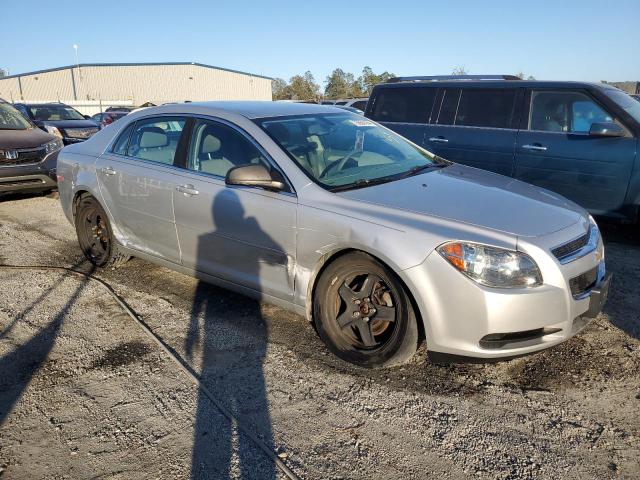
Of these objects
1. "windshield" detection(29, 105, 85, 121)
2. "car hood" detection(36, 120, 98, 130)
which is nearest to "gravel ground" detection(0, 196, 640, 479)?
"car hood" detection(36, 120, 98, 130)

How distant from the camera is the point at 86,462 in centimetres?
251

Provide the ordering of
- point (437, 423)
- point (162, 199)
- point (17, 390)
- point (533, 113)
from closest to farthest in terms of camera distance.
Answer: point (437, 423) < point (17, 390) < point (162, 199) < point (533, 113)

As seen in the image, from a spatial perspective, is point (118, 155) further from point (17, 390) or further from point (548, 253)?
point (548, 253)

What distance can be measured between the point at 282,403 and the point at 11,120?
8.47 m

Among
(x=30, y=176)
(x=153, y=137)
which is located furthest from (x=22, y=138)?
(x=153, y=137)

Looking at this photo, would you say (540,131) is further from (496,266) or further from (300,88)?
(300,88)

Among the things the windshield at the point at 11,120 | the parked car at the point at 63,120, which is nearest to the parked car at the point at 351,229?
the windshield at the point at 11,120

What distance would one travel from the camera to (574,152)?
19.0ft

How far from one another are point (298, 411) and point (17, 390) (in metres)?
1.67

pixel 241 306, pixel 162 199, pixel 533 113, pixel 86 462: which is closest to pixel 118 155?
pixel 162 199

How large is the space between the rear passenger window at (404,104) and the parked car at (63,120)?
28.8 feet

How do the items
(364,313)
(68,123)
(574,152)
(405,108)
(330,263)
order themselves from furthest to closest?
(68,123) < (405,108) < (574,152) < (330,263) < (364,313)

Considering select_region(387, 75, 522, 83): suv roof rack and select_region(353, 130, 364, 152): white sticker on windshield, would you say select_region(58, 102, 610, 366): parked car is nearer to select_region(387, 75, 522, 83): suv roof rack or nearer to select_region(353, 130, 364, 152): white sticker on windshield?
select_region(353, 130, 364, 152): white sticker on windshield

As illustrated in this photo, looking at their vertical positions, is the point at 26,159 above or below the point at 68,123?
below
